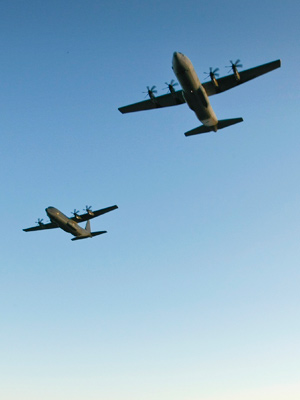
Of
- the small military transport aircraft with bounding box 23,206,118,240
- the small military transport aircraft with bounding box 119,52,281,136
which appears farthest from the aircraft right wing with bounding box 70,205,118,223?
the small military transport aircraft with bounding box 119,52,281,136

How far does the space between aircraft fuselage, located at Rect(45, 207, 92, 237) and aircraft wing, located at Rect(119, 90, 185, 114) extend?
18631 mm

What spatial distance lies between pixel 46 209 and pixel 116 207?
13006 mm

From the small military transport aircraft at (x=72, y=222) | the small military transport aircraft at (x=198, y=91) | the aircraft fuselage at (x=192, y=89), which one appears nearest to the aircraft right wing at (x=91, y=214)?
the small military transport aircraft at (x=72, y=222)

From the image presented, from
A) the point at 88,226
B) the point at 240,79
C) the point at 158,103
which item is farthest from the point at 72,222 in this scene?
the point at 240,79

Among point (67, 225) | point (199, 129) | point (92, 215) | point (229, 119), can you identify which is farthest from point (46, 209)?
point (229, 119)

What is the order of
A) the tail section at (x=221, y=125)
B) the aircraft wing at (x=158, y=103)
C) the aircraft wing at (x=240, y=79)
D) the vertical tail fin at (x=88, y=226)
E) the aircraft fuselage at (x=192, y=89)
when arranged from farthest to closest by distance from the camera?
the vertical tail fin at (x=88, y=226) → the tail section at (x=221, y=125) → the aircraft wing at (x=158, y=103) → the aircraft wing at (x=240, y=79) → the aircraft fuselage at (x=192, y=89)

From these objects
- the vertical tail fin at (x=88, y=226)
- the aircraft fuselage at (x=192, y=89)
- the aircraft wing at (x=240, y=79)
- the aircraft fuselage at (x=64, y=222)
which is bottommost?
the aircraft fuselage at (x=64, y=222)

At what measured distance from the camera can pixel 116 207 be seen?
222ft

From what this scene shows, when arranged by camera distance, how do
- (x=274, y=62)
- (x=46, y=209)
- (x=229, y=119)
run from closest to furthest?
(x=274, y=62)
(x=229, y=119)
(x=46, y=209)

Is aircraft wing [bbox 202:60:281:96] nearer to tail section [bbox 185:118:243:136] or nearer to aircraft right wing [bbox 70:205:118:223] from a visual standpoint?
tail section [bbox 185:118:243:136]

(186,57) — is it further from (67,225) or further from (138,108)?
(67,225)

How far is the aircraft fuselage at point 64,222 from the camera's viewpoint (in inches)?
2288

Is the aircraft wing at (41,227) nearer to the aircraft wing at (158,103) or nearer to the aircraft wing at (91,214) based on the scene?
the aircraft wing at (91,214)

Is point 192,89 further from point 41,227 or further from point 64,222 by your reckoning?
point 41,227
